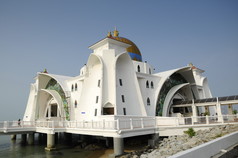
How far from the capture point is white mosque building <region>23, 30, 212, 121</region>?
2000 cm

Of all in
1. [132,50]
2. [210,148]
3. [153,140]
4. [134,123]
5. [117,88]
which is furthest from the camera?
[132,50]

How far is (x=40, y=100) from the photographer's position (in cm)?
3130

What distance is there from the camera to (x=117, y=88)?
20.1m

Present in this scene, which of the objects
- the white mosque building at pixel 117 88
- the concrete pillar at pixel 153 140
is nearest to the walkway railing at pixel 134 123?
the concrete pillar at pixel 153 140

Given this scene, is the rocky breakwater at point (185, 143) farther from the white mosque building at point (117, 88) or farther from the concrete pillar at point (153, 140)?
the white mosque building at point (117, 88)

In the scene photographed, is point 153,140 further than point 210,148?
Yes

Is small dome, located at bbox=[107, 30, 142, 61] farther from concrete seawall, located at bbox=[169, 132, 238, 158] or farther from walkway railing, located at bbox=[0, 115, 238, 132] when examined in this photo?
concrete seawall, located at bbox=[169, 132, 238, 158]

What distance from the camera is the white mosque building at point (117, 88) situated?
787 inches

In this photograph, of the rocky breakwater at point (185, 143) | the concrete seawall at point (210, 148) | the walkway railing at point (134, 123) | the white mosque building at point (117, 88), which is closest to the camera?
the concrete seawall at point (210, 148)

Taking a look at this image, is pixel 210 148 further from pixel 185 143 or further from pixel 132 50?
pixel 132 50

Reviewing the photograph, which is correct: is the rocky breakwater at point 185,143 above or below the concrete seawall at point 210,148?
below

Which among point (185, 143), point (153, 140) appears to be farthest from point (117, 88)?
point (185, 143)

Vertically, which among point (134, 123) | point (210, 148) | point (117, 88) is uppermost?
point (117, 88)

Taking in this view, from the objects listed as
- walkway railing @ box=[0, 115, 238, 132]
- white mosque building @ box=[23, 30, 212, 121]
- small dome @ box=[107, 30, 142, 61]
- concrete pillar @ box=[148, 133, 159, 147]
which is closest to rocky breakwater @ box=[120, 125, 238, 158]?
concrete pillar @ box=[148, 133, 159, 147]
